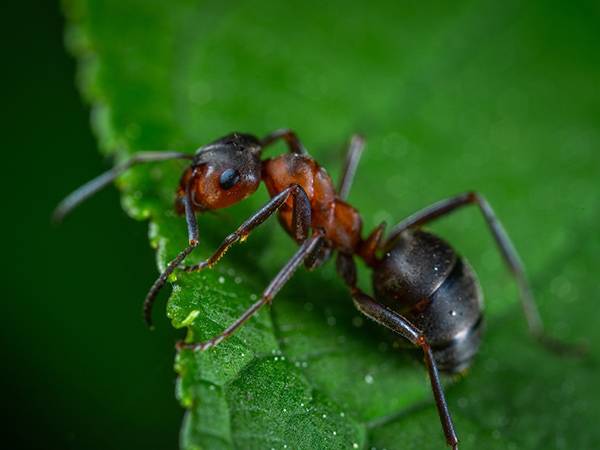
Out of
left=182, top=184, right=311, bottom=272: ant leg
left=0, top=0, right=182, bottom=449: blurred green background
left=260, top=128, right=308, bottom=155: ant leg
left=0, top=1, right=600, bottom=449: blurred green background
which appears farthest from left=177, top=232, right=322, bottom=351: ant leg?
left=0, top=0, right=182, bottom=449: blurred green background

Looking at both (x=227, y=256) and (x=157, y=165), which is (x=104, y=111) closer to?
(x=157, y=165)

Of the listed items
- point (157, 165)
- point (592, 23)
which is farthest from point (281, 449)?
point (592, 23)

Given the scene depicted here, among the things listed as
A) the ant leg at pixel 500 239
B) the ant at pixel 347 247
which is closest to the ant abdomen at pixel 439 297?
the ant at pixel 347 247

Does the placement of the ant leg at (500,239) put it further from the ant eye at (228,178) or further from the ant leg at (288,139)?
the ant eye at (228,178)

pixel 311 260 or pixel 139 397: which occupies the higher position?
pixel 311 260

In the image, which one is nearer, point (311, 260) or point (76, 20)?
point (311, 260)
